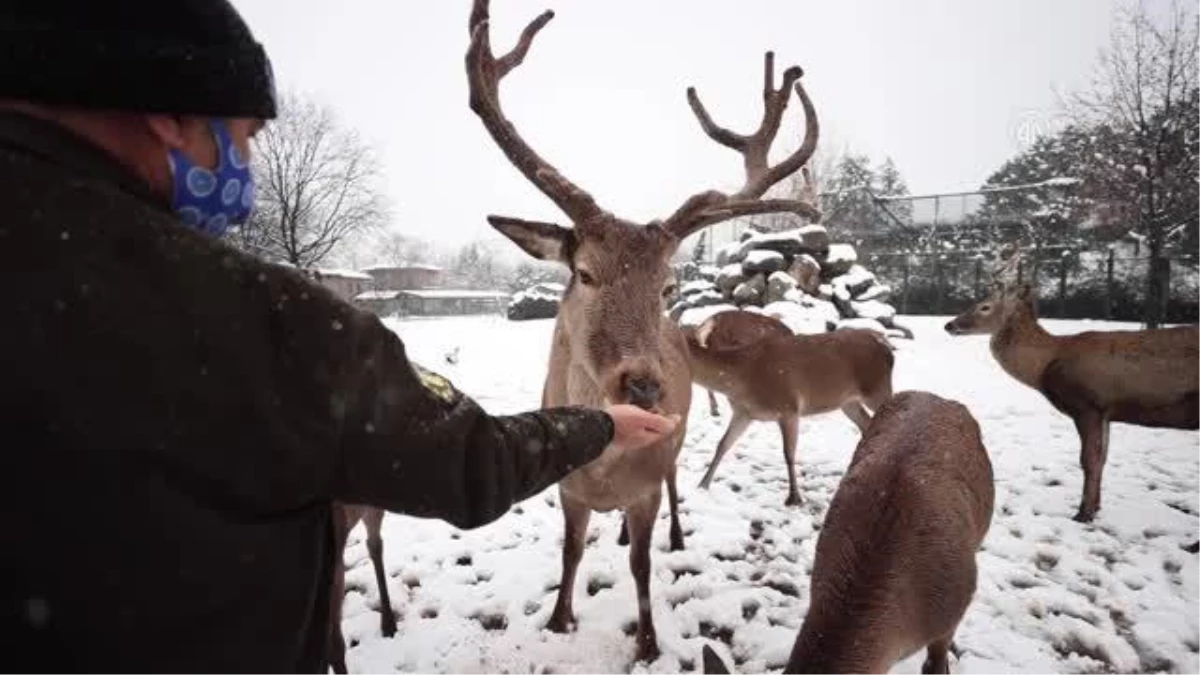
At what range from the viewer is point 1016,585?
15.2ft

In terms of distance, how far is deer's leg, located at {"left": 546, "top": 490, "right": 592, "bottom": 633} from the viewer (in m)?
4.05

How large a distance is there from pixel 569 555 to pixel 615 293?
208 cm

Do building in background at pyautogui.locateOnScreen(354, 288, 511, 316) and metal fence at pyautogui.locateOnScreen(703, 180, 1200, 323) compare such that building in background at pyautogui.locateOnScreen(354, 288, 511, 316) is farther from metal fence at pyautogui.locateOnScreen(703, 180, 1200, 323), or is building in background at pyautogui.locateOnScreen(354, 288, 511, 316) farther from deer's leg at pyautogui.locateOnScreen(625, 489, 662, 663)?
deer's leg at pyautogui.locateOnScreen(625, 489, 662, 663)

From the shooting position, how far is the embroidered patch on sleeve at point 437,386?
1.30m

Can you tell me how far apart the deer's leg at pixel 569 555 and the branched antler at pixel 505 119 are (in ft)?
6.16

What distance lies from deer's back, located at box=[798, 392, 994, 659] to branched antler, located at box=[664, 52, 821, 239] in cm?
164

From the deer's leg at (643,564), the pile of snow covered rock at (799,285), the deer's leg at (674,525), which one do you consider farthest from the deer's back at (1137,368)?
the pile of snow covered rock at (799,285)

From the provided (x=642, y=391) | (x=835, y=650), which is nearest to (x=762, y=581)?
(x=835, y=650)

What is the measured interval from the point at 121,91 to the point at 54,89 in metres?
0.08

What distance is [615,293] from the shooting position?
9.86 ft

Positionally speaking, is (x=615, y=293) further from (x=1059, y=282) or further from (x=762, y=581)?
(x=1059, y=282)

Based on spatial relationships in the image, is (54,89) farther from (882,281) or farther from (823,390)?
(882,281)

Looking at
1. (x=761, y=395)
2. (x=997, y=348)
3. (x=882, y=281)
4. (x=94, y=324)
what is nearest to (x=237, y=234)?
(x=761, y=395)

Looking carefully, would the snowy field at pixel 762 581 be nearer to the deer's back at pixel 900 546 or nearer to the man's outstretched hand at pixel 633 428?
the deer's back at pixel 900 546
